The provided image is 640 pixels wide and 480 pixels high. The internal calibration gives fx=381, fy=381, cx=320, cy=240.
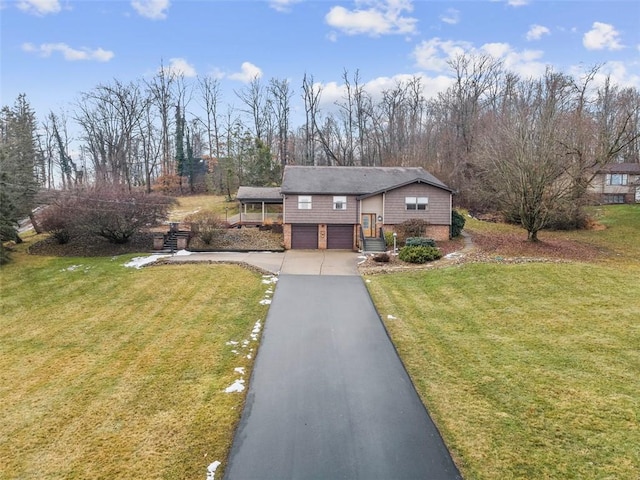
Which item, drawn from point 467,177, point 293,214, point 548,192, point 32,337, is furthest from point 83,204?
point 467,177

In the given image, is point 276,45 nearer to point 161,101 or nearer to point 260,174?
point 260,174

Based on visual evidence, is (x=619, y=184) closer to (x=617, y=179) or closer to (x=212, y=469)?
(x=617, y=179)

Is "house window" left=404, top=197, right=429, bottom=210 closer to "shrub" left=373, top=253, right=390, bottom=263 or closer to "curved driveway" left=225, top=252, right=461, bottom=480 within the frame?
"shrub" left=373, top=253, right=390, bottom=263

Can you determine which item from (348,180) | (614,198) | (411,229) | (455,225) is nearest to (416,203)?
(411,229)

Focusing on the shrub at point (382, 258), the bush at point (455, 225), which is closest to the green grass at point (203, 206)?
the shrub at point (382, 258)

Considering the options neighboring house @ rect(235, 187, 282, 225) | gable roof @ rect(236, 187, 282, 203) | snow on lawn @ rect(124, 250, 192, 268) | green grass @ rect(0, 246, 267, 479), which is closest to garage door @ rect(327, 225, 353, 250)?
neighboring house @ rect(235, 187, 282, 225)
